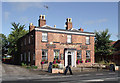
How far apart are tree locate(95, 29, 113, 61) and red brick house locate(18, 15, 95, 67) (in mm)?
5430

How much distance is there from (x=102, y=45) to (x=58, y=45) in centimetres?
1319

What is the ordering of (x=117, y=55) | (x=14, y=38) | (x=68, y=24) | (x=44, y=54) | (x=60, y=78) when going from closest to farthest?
(x=60, y=78), (x=44, y=54), (x=68, y=24), (x=117, y=55), (x=14, y=38)

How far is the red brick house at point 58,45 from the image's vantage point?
81.9ft

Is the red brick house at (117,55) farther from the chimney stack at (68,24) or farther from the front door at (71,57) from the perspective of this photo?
the chimney stack at (68,24)

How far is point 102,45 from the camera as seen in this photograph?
34906 millimetres

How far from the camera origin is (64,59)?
26.8m

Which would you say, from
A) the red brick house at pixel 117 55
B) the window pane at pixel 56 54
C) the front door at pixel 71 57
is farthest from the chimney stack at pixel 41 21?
the red brick house at pixel 117 55

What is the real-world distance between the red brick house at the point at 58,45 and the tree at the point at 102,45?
543 centimetres

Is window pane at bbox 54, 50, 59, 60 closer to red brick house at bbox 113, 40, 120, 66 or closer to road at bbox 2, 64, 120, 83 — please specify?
road at bbox 2, 64, 120, 83

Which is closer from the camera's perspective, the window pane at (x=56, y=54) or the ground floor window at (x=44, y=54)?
the ground floor window at (x=44, y=54)

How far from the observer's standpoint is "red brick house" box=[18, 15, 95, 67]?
25.0 m

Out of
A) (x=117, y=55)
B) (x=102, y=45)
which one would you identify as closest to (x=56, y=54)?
(x=102, y=45)

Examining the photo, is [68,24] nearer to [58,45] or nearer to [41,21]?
[58,45]

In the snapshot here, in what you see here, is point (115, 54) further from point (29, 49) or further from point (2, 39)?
point (2, 39)
